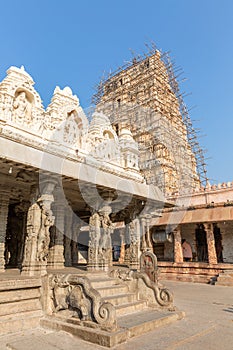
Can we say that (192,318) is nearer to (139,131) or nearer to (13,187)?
(13,187)

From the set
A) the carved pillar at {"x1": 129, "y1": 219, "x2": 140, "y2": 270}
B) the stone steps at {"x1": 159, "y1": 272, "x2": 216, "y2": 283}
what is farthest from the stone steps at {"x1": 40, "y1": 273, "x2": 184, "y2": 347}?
the stone steps at {"x1": 159, "y1": 272, "x2": 216, "y2": 283}

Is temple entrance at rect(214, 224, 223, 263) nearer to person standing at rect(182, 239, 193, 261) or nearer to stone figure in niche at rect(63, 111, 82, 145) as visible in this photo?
person standing at rect(182, 239, 193, 261)

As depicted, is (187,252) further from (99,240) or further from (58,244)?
(99,240)

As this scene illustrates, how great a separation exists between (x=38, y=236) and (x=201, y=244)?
16.0 meters

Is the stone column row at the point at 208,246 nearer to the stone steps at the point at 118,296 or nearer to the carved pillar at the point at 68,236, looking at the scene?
the carved pillar at the point at 68,236

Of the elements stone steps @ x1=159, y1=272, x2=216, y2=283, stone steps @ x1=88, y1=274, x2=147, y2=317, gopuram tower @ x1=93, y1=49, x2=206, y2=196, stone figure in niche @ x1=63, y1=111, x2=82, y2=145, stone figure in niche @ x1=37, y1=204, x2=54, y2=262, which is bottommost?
stone steps @ x1=159, y1=272, x2=216, y2=283

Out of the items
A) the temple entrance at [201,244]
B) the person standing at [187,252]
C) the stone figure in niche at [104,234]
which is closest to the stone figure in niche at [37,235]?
the stone figure in niche at [104,234]

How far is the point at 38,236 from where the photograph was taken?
6492 millimetres

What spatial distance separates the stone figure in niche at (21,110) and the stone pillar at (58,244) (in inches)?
141

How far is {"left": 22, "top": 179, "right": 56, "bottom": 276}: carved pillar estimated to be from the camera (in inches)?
244

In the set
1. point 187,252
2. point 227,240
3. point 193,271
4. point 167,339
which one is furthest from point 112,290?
point 227,240

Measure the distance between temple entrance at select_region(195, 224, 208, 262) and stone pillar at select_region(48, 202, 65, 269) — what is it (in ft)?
39.9

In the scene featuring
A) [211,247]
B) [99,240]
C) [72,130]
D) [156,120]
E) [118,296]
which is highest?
[156,120]

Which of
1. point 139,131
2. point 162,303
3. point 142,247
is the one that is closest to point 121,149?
point 142,247
